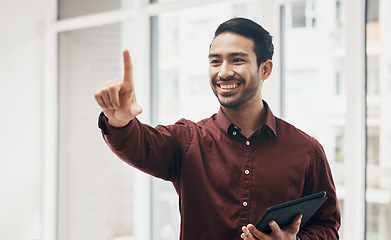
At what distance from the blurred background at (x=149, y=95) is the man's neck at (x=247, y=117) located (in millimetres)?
739

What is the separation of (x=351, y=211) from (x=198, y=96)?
3.57ft

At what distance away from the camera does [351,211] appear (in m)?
2.02

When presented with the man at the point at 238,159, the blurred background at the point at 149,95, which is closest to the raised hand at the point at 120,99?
the man at the point at 238,159

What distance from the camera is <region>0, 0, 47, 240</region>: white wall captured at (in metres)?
3.19

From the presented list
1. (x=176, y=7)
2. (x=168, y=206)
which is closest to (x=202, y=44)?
(x=176, y=7)

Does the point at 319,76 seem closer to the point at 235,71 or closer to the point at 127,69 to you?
the point at 235,71

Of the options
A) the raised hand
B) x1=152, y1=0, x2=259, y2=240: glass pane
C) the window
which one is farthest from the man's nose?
x1=152, y1=0, x2=259, y2=240: glass pane

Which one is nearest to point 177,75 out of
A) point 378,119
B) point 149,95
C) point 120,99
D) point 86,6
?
point 149,95

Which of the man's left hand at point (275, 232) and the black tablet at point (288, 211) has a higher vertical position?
the black tablet at point (288, 211)

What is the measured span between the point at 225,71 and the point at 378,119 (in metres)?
0.99

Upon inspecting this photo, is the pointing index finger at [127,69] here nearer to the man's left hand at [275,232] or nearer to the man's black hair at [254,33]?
the man's black hair at [254,33]

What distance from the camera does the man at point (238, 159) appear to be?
1.37m

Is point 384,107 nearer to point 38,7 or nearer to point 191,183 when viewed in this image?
point 191,183

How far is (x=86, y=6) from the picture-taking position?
3.25 meters
